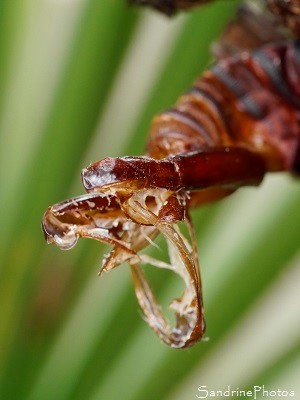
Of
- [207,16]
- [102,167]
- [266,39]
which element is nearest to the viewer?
[102,167]

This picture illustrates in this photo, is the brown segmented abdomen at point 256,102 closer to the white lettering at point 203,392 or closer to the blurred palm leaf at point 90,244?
the blurred palm leaf at point 90,244

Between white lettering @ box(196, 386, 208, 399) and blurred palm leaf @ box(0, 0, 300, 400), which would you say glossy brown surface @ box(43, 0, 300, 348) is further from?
white lettering @ box(196, 386, 208, 399)

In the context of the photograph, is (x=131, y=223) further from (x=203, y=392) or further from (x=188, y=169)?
(x=203, y=392)

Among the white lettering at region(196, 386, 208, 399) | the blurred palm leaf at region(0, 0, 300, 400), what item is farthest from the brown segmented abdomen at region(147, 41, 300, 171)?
the white lettering at region(196, 386, 208, 399)

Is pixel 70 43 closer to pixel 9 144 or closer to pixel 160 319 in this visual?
pixel 9 144

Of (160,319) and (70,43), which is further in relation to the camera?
(70,43)

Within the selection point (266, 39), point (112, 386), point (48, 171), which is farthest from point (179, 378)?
point (266, 39)

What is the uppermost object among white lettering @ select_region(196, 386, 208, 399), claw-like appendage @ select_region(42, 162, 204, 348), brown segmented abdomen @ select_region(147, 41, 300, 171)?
brown segmented abdomen @ select_region(147, 41, 300, 171)

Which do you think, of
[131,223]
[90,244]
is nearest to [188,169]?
[131,223]

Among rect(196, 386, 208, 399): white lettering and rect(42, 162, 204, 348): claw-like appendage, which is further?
rect(196, 386, 208, 399): white lettering
